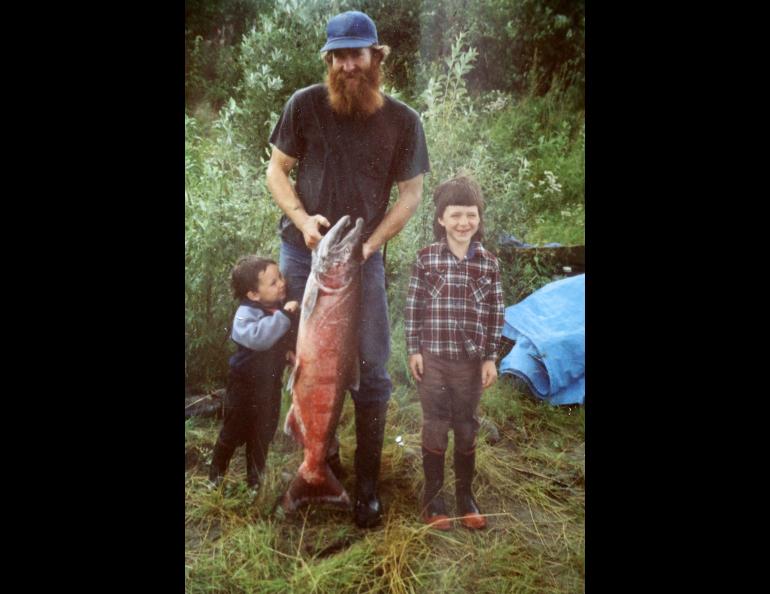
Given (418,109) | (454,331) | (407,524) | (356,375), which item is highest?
(418,109)

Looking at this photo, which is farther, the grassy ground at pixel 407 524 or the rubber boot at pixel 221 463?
the rubber boot at pixel 221 463

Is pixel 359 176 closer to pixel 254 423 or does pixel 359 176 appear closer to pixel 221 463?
pixel 254 423

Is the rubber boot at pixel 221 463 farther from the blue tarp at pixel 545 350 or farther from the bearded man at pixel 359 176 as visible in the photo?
the blue tarp at pixel 545 350

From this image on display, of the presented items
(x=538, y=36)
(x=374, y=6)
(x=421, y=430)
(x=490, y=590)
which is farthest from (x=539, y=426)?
(x=374, y=6)

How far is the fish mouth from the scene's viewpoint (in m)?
2.56

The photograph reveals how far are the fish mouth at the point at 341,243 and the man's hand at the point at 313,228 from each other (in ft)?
0.08

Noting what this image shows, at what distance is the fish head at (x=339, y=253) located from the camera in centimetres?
256

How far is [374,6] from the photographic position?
102 inches

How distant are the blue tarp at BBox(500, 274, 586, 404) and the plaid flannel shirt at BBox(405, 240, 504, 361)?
8 centimetres

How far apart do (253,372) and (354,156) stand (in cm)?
91

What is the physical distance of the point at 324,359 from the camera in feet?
8.50

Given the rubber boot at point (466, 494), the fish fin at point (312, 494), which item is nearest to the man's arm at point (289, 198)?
the fish fin at point (312, 494)

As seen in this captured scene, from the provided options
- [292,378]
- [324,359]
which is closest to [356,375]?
[324,359]

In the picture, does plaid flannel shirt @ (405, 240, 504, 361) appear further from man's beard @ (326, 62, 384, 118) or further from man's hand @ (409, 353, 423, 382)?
man's beard @ (326, 62, 384, 118)
